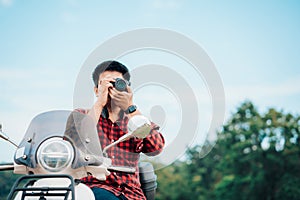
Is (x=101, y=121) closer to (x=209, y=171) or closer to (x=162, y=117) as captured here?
(x=162, y=117)

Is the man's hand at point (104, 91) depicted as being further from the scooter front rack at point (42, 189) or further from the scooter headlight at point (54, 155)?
the scooter front rack at point (42, 189)

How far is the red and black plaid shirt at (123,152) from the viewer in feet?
9.55

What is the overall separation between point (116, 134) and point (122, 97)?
53 centimetres

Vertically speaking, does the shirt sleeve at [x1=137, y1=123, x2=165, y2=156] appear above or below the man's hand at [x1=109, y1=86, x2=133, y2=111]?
below

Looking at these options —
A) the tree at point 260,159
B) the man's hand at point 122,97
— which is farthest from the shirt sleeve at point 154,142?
the tree at point 260,159

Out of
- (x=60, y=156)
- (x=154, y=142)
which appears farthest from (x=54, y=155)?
(x=154, y=142)

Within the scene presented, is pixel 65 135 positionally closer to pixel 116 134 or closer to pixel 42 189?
pixel 42 189

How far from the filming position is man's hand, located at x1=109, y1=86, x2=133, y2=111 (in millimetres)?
2709

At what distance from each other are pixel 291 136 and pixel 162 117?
39365mm

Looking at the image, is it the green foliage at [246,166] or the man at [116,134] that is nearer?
the man at [116,134]

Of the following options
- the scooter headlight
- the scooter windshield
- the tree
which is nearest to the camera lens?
the scooter windshield

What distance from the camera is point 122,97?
2730 mm

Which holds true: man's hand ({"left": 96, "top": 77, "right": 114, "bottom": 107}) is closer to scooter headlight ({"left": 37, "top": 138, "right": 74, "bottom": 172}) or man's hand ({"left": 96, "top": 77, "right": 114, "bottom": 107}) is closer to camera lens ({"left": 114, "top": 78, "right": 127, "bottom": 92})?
camera lens ({"left": 114, "top": 78, "right": 127, "bottom": 92})

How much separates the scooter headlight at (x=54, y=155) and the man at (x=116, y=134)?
45cm
